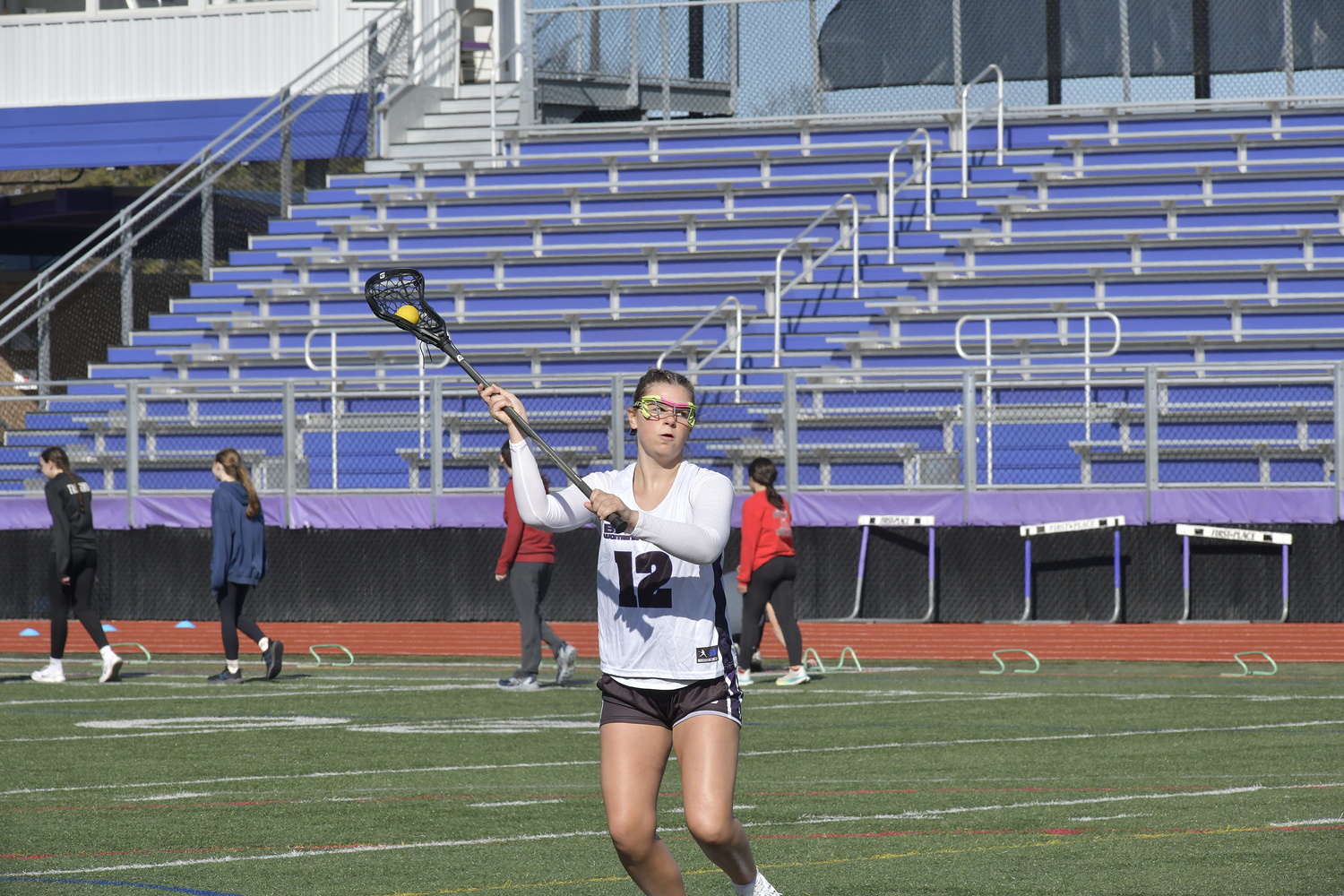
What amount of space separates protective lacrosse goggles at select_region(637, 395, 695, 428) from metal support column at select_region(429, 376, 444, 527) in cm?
1576

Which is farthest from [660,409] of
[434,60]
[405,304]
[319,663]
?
[434,60]

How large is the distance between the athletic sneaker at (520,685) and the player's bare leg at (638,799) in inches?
394

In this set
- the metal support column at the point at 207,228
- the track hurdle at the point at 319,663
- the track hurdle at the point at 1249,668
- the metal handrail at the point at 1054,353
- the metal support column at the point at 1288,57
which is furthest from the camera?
the metal support column at the point at 207,228

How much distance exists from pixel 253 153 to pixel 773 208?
8.84m

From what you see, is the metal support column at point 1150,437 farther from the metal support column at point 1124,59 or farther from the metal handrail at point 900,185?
the metal support column at point 1124,59

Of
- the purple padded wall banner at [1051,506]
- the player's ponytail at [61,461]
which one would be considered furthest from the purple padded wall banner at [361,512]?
the purple padded wall banner at [1051,506]

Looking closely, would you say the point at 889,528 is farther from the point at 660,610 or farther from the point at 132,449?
the point at 660,610

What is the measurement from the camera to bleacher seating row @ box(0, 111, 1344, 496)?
21.2 metres

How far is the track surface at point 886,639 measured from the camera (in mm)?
19016

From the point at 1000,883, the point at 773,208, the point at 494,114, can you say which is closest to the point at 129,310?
the point at 494,114

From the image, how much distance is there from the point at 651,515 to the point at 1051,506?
49.5 ft

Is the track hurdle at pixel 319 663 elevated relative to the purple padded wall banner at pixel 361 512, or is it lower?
lower

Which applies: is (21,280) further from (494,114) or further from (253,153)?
(494,114)

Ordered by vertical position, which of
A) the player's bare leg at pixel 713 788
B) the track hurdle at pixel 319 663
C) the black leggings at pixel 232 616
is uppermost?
the player's bare leg at pixel 713 788
